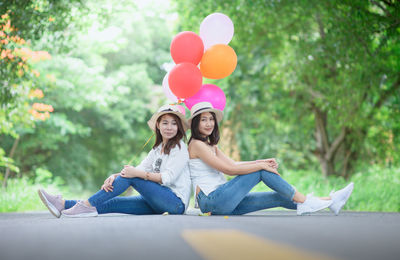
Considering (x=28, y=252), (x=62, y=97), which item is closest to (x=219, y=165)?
(x=28, y=252)

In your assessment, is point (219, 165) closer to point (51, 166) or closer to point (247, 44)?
point (247, 44)

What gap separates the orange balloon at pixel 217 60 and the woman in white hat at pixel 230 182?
0.66m

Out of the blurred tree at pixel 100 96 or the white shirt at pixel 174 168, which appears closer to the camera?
the white shirt at pixel 174 168

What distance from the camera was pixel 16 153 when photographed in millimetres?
15250

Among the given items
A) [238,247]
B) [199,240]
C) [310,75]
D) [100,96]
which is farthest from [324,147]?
[238,247]

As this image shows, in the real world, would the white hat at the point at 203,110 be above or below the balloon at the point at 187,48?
below

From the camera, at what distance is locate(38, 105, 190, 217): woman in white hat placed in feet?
12.7

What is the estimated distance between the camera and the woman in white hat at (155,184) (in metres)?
3.88

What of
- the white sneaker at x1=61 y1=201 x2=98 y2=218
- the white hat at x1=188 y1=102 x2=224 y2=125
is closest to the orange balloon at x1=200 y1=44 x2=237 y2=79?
the white hat at x1=188 y1=102 x2=224 y2=125

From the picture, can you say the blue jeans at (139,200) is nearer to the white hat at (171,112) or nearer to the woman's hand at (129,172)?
the woman's hand at (129,172)

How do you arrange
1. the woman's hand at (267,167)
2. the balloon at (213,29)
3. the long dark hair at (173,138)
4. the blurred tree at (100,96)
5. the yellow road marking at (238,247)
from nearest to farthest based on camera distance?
the yellow road marking at (238,247), the woman's hand at (267,167), the long dark hair at (173,138), the balloon at (213,29), the blurred tree at (100,96)

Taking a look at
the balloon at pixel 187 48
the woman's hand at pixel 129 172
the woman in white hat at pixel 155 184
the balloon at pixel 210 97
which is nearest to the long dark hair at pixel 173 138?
the woman in white hat at pixel 155 184

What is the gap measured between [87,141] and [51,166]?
2549mm

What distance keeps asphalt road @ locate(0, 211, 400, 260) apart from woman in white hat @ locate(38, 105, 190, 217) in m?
0.58
